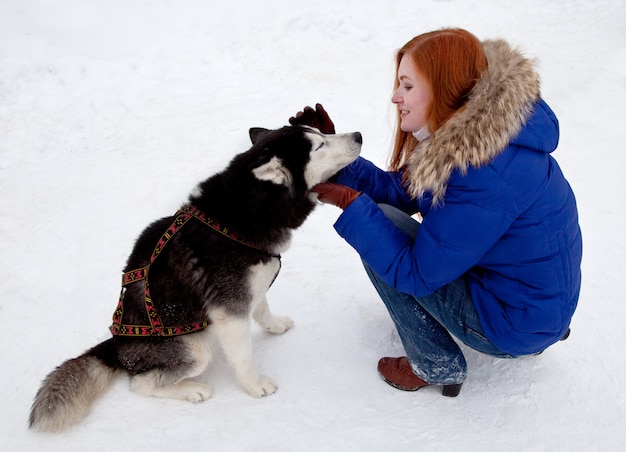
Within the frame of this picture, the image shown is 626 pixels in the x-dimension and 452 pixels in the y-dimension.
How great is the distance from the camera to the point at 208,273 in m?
2.58

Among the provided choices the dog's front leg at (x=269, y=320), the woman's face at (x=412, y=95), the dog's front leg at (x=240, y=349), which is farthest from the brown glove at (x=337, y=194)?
the dog's front leg at (x=269, y=320)

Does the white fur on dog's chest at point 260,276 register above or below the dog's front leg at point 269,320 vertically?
above

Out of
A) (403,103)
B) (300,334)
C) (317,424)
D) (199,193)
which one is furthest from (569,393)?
(199,193)

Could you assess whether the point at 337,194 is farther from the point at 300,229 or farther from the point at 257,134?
the point at 300,229

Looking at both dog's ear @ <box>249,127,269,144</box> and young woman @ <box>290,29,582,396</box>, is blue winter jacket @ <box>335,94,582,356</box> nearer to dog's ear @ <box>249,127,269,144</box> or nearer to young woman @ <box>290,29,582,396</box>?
young woman @ <box>290,29,582,396</box>

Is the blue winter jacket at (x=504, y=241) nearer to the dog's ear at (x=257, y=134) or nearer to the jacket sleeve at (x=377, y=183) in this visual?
the jacket sleeve at (x=377, y=183)

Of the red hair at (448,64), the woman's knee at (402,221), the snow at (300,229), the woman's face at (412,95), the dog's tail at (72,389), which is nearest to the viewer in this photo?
the red hair at (448,64)

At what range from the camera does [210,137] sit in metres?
5.59

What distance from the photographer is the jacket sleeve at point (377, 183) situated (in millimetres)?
3066

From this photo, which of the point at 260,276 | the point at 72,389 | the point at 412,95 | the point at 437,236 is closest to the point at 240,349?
the point at 260,276

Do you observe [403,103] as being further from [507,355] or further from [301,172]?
[507,355]

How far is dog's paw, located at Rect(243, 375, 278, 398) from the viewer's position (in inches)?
108

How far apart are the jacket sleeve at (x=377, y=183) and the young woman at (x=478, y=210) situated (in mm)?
523

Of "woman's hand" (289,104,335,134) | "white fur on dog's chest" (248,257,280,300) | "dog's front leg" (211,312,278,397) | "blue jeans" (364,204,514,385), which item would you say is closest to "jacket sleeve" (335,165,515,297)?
"blue jeans" (364,204,514,385)
